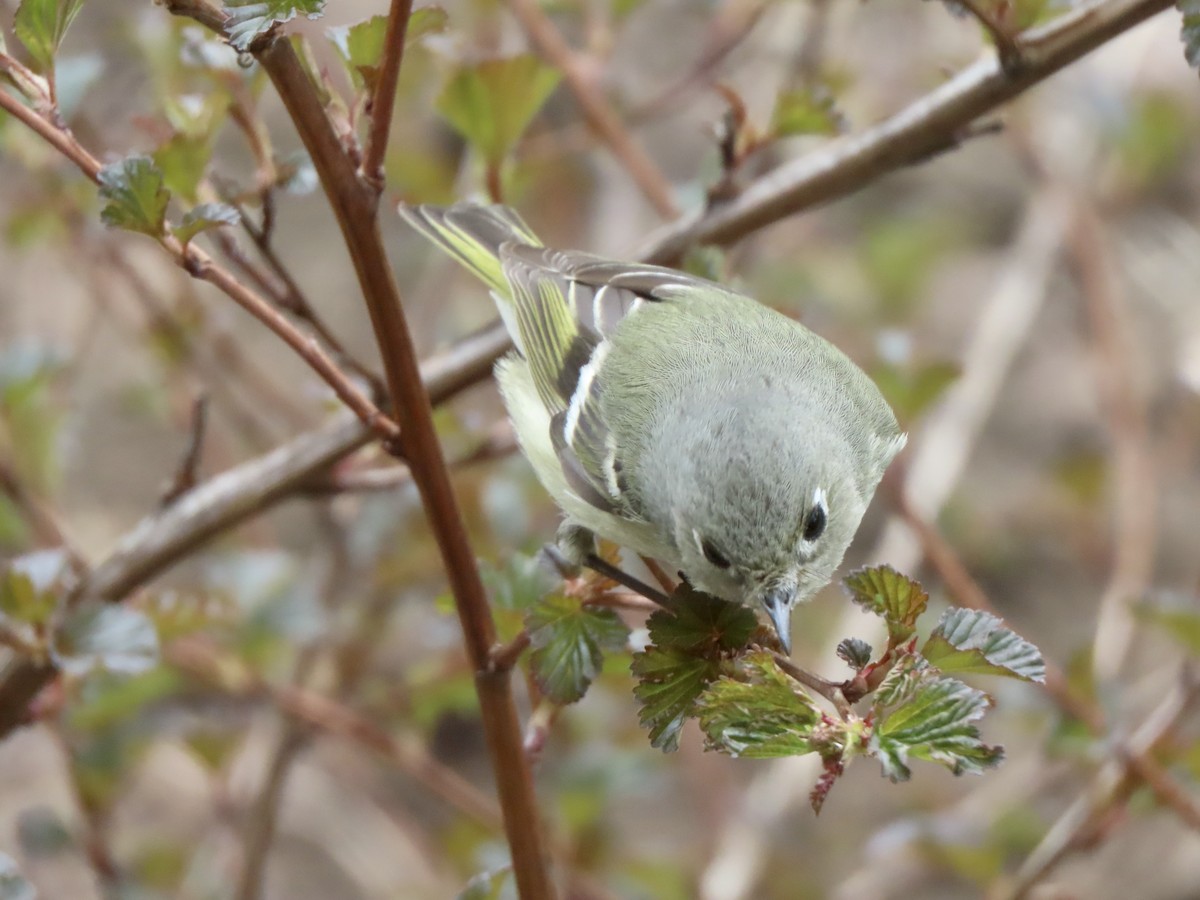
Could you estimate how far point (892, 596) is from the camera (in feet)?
3.01

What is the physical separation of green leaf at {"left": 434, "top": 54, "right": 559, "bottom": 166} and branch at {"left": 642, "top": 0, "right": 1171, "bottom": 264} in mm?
285

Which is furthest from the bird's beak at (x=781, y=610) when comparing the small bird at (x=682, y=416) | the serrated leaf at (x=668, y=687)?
the serrated leaf at (x=668, y=687)

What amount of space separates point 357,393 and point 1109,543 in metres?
3.00

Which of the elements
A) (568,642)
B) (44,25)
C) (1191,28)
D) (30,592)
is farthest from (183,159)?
(1191,28)

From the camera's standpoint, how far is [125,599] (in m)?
1.58

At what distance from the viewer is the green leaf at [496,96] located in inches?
59.3

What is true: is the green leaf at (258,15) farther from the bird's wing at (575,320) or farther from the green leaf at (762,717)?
the bird's wing at (575,320)

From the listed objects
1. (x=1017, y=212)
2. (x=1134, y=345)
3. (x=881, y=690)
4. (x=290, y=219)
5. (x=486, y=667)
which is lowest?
(x=881, y=690)

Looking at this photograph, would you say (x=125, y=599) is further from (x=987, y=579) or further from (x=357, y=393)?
(x=987, y=579)

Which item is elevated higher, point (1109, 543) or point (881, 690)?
point (1109, 543)

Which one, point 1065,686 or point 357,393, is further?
point 1065,686

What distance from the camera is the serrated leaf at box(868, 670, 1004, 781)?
85 cm

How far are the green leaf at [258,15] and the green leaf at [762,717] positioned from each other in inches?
23.0

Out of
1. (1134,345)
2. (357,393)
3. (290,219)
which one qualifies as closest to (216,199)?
(357,393)
